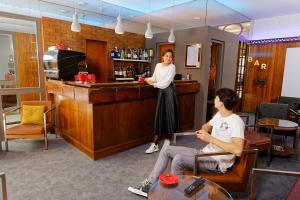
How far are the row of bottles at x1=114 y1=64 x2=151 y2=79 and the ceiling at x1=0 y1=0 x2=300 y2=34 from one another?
3.93 ft

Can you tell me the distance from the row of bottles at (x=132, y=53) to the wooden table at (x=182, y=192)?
4.25m

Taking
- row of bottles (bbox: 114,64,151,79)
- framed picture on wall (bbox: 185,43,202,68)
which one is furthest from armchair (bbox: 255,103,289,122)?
row of bottles (bbox: 114,64,151,79)

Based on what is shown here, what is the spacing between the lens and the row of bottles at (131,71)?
18.1ft

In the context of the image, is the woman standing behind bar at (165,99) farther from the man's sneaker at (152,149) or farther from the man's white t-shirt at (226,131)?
the man's white t-shirt at (226,131)

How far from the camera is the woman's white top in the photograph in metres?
3.24

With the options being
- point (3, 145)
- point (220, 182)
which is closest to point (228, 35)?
point (220, 182)

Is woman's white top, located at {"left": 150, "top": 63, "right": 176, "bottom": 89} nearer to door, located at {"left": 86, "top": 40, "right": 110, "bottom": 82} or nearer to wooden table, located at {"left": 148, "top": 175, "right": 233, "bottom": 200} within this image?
wooden table, located at {"left": 148, "top": 175, "right": 233, "bottom": 200}

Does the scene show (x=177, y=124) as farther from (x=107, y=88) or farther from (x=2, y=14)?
(x=2, y=14)

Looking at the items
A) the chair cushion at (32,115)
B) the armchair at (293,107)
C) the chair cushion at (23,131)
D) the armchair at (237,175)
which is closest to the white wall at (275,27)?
the armchair at (293,107)

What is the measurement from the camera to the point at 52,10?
504 cm

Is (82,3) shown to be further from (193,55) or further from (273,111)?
(273,111)

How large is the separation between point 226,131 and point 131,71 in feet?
14.1

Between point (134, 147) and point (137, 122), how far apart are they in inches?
17.4

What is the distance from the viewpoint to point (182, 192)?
1525mm
